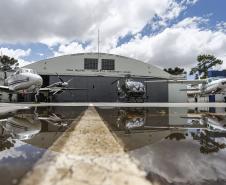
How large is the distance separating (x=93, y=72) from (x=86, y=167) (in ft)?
139

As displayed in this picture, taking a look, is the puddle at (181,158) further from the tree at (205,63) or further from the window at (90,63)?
the tree at (205,63)

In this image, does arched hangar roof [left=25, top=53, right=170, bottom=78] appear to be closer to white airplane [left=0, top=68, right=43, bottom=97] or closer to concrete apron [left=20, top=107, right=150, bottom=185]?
white airplane [left=0, top=68, right=43, bottom=97]

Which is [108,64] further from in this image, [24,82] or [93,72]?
[24,82]

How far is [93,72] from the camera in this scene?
44.8m

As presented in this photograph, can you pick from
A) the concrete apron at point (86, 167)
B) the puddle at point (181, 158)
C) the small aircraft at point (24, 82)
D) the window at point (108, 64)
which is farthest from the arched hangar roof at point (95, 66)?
the concrete apron at point (86, 167)

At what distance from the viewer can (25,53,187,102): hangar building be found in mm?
→ 43031

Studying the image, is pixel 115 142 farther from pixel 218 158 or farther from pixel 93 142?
pixel 218 158

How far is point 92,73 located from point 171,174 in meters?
42.5

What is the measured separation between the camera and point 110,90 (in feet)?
151

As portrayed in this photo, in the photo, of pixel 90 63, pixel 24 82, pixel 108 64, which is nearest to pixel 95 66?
pixel 90 63

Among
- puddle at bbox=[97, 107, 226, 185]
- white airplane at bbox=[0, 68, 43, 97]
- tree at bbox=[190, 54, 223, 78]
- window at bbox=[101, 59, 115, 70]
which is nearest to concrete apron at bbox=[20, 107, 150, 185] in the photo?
puddle at bbox=[97, 107, 226, 185]

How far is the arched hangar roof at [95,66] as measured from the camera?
43.0 metres

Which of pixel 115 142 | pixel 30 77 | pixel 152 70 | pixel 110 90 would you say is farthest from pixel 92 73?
pixel 115 142

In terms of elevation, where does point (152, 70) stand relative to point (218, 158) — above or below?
above
